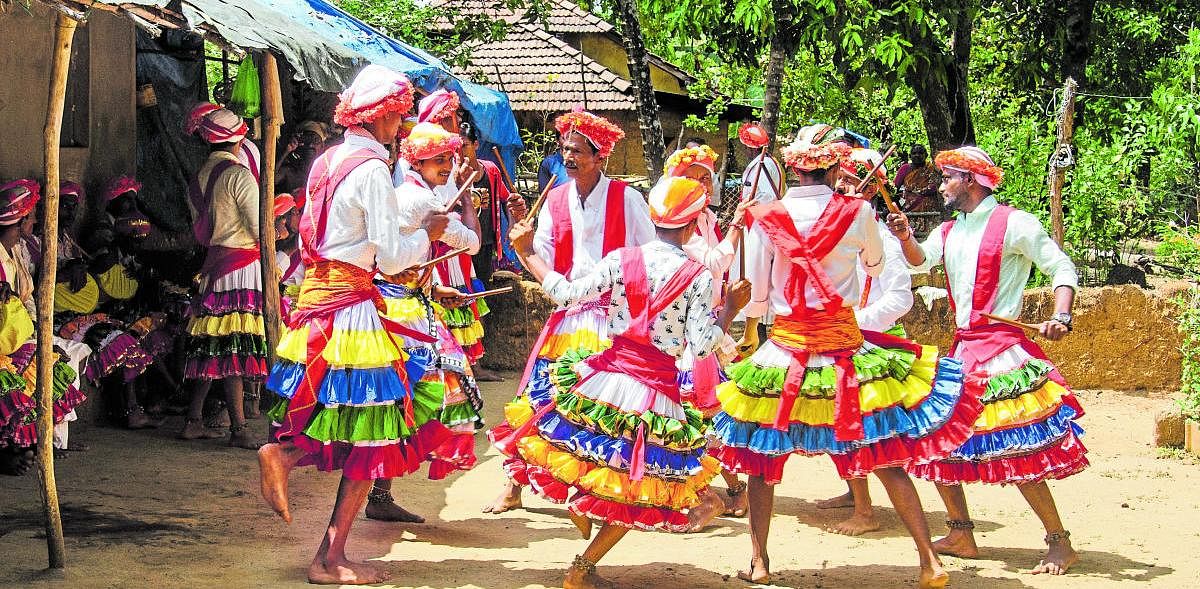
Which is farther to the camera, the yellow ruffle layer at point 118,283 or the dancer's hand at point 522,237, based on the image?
the yellow ruffle layer at point 118,283

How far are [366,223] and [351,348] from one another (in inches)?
20.5

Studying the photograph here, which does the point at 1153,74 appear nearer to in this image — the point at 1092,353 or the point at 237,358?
the point at 1092,353

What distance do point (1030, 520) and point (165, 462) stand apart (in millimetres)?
4976

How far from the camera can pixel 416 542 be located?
637 centimetres

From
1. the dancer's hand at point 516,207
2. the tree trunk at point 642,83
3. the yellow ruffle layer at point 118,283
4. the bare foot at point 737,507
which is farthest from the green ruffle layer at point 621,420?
the tree trunk at point 642,83

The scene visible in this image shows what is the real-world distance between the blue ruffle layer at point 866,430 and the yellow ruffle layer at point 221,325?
12.7 feet

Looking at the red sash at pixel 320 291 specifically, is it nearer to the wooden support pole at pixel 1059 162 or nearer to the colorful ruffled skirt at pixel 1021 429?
the colorful ruffled skirt at pixel 1021 429

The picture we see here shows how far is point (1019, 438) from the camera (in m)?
6.00

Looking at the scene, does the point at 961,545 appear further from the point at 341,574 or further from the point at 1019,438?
the point at 341,574

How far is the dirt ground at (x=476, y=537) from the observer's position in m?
5.75

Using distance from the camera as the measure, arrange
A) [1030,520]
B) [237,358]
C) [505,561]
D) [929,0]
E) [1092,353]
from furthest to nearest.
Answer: [929,0] < [1092,353] < [237,358] < [1030,520] < [505,561]

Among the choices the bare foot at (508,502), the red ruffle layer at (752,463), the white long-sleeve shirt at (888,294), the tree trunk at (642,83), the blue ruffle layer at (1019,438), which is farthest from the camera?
the tree trunk at (642,83)

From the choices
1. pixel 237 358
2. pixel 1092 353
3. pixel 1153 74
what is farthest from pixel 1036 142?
pixel 237 358

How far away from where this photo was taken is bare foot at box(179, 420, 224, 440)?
8.43m
